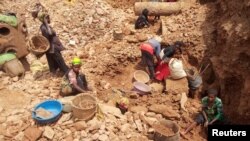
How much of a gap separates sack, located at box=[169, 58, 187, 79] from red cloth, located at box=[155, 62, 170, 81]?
306 millimetres

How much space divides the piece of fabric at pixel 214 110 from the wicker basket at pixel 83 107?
2.29 m

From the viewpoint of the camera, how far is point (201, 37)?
959 centimetres

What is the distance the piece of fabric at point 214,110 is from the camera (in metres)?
7.13

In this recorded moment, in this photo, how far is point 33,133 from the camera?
6719mm

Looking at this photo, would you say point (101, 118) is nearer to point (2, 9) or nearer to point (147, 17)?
point (147, 17)

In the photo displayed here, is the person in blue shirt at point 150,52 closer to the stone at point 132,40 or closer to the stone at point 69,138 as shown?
the stone at point 132,40

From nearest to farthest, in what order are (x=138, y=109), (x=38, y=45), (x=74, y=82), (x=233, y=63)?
(x=74, y=82), (x=233, y=63), (x=138, y=109), (x=38, y=45)

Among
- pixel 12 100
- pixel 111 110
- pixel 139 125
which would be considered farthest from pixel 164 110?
pixel 12 100

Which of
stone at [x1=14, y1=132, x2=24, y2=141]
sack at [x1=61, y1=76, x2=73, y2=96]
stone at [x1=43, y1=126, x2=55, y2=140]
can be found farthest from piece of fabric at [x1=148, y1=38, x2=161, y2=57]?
stone at [x1=14, y1=132, x2=24, y2=141]

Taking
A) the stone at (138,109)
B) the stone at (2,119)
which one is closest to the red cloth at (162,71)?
the stone at (138,109)

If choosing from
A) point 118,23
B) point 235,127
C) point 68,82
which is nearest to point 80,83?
point 68,82

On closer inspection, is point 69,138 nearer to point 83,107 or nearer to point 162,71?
point 83,107

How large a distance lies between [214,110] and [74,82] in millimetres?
2973

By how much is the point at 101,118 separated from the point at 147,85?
2.10 m
